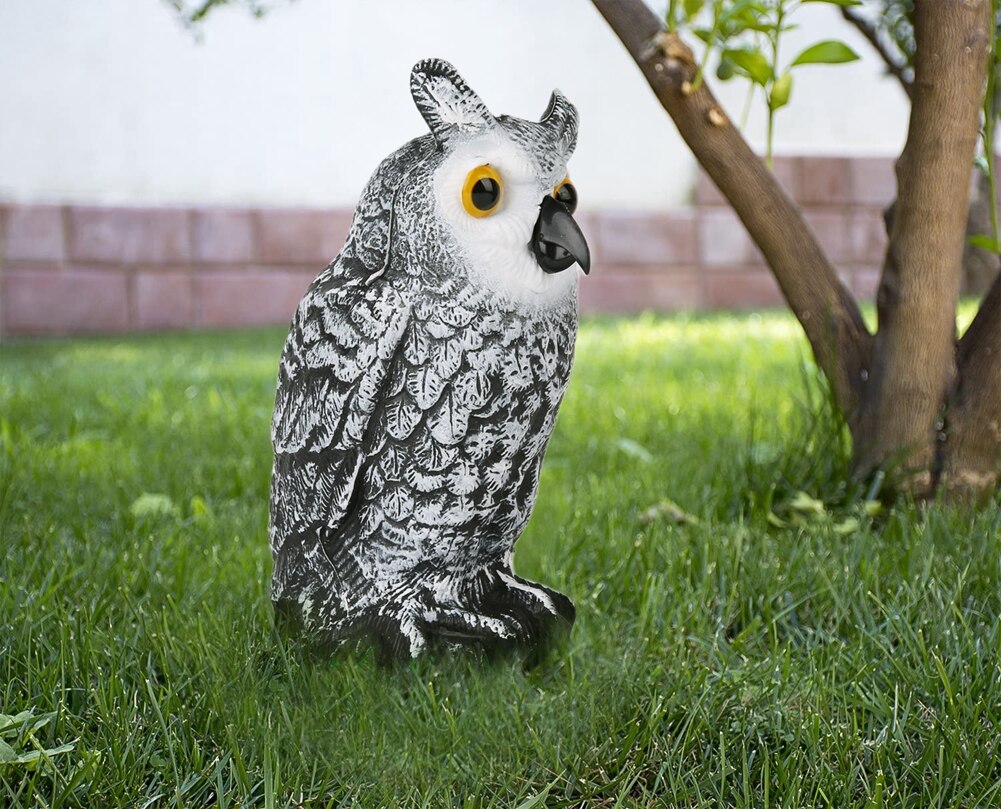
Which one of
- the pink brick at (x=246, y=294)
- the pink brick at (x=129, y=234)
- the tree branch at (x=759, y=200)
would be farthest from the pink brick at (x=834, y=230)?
the tree branch at (x=759, y=200)

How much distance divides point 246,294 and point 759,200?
498 cm

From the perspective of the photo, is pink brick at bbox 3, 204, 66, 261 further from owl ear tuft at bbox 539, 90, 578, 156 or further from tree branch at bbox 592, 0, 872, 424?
owl ear tuft at bbox 539, 90, 578, 156

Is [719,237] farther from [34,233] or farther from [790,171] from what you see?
[34,233]

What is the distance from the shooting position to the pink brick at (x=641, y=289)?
6.97 meters

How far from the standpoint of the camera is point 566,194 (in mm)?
1402

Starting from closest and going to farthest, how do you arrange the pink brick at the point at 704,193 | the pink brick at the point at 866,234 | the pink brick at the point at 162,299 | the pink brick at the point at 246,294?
the pink brick at the point at 162,299 → the pink brick at the point at 246,294 → the pink brick at the point at 704,193 → the pink brick at the point at 866,234

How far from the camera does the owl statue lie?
1337mm

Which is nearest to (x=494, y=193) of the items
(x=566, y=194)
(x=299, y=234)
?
(x=566, y=194)

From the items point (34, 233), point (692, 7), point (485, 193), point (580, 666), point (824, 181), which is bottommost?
point (580, 666)

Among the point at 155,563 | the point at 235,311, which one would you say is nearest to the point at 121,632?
the point at 155,563

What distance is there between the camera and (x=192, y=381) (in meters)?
4.17

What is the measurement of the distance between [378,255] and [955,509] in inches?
50.9

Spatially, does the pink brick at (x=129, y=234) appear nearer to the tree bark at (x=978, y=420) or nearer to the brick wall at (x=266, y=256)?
the brick wall at (x=266, y=256)

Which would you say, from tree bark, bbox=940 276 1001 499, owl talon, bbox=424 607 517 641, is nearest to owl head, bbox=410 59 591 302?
owl talon, bbox=424 607 517 641
